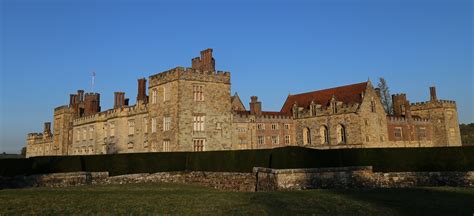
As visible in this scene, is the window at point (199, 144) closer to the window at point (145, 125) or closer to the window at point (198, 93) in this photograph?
the window at point (198, 93)

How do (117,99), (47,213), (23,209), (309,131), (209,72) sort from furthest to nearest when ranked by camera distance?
(309,131) → (117,99) → (209,72) → (23,209) → (47,213)

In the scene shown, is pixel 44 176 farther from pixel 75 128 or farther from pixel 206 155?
pixel 75 128

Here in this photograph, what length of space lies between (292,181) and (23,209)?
11.0 meters

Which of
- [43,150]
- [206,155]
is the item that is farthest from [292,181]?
[43,150]

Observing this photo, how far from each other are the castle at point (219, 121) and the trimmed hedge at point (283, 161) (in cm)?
599

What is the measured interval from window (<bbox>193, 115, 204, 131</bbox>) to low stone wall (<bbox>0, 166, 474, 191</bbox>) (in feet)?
23.3

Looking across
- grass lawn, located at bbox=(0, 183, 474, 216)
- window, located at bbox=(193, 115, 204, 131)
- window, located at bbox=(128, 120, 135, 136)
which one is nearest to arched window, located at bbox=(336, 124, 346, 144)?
window, located at bbox=(193, 115, 204, 131)

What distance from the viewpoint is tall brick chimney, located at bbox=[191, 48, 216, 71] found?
30922 mm

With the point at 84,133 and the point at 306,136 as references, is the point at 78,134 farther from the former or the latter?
the point at 306,136

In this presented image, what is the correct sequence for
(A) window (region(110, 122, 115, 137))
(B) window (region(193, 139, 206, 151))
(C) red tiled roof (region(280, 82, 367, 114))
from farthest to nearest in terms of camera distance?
(C) red tiled roof (region(280, 82, 367, 114)), (A) window (region(110, 122, 115, 137)), (B) window (region(193, 139, 206, 151))

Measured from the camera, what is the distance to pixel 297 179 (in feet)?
56.5

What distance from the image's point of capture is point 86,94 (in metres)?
44.2

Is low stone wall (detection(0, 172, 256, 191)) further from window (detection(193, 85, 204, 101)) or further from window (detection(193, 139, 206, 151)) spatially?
window (detection(193, 85, 204, 101))

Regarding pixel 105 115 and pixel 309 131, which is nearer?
pixel 105 115
